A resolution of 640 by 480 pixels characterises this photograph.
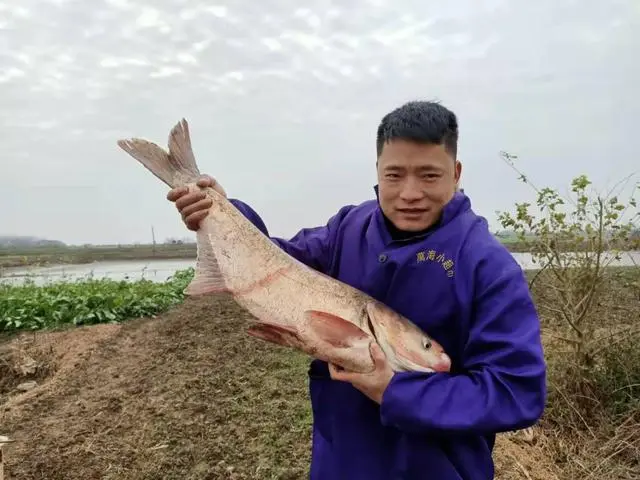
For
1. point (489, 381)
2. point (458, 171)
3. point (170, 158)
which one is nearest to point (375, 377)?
point (489, 381)

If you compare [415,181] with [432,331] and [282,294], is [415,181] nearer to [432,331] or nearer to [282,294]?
[432,331]

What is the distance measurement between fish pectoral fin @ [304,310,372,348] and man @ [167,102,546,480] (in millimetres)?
138

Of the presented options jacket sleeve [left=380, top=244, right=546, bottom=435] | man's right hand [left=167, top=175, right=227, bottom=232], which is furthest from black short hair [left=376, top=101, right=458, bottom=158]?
man's right hand [left=167, top=175, right=227, bottom=232]

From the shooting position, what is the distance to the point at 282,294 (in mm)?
2494

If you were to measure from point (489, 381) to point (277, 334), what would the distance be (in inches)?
34.7

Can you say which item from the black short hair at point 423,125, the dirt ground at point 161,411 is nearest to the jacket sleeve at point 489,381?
the black short hair at point 423,125

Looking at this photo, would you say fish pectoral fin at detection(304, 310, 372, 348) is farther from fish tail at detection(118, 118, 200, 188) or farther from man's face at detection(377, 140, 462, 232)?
fish tail at detection(118, 118, 200, 188)

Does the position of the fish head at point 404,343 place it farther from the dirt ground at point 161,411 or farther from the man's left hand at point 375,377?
the dirt ground at point 161,411

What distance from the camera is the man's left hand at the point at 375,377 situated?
193cm

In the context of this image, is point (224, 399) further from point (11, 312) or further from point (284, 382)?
point (11, 312)

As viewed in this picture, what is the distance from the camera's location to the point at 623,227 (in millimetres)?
4637

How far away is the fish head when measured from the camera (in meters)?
2.05

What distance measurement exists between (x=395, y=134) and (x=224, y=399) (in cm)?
391

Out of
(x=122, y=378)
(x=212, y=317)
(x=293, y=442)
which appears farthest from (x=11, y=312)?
(x=293, y=442)
